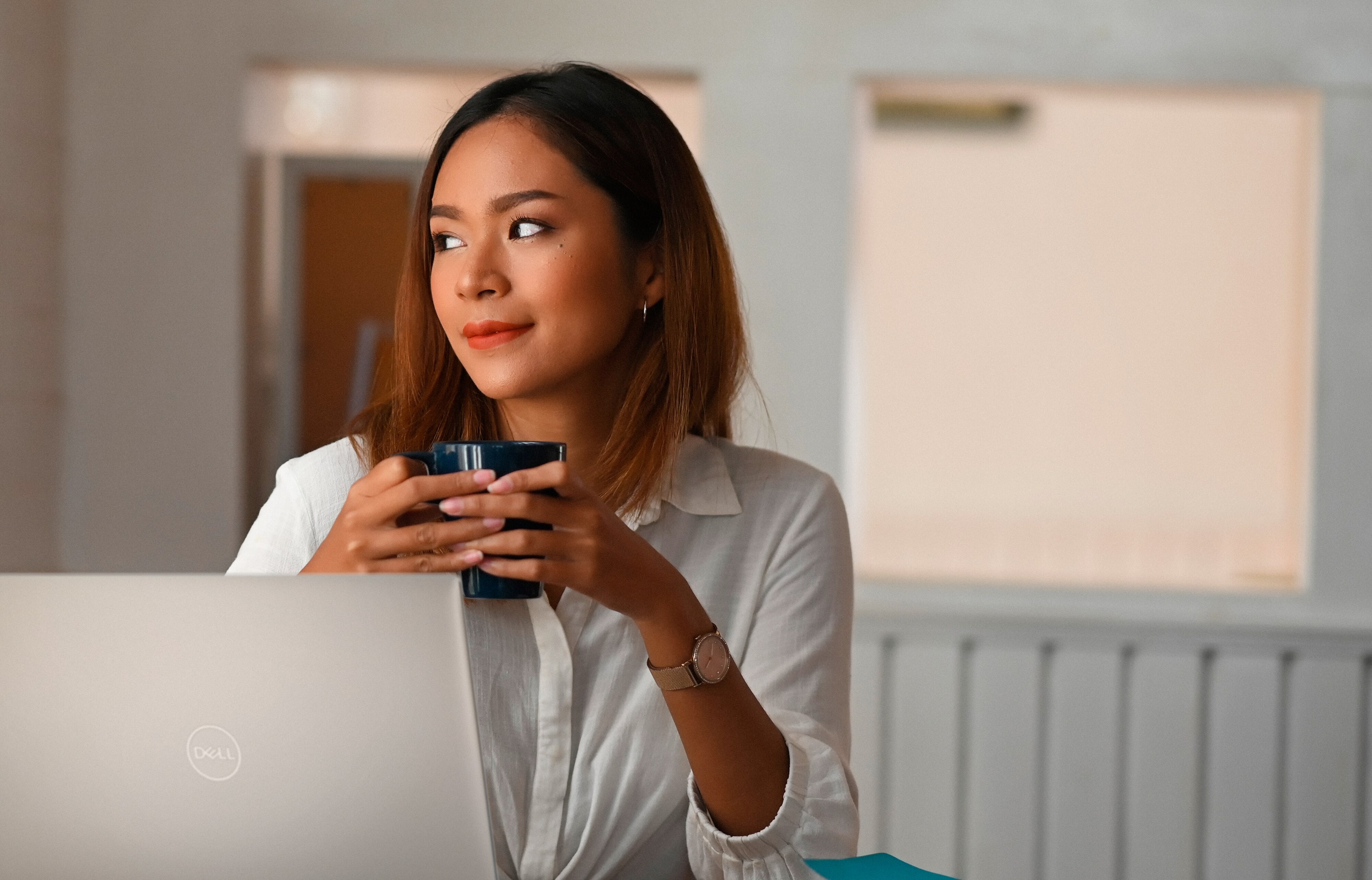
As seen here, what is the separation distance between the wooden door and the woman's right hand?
5.14ft

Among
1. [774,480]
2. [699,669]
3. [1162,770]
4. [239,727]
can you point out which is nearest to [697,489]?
[774,480]

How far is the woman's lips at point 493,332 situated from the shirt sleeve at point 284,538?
0.24m

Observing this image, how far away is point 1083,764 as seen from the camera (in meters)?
2.10

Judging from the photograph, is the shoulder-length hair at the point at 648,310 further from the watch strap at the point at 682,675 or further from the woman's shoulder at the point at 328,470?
the watch strap at the point at 682,675

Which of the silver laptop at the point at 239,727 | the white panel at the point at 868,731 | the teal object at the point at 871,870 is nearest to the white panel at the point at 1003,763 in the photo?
the white panel at the point at 868,731

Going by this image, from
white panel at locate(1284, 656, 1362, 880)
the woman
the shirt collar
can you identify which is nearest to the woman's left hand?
the woman

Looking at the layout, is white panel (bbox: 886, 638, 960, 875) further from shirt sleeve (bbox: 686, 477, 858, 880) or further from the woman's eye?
the woman's eye

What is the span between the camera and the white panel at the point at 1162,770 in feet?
6.83

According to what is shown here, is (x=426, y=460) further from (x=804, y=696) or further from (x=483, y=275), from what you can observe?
(x=804, y=696)

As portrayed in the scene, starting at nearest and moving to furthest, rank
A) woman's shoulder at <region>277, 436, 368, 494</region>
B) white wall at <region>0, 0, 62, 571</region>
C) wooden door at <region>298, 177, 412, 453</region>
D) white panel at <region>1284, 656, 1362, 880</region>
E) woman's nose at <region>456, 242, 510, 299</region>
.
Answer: woman's nose at <region>456, 242, 510, 299</region>
woman's shoulder at <region>277, 436, 368, 494</region>
white wall at <region>0, 0, 62, 571</region>
white panel at <region>1284, 656, 1362, 880</region>
wooden door at <region>298, 177, 412, 453</region>

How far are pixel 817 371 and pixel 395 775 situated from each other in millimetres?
1597

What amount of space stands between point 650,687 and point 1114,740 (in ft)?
4.55

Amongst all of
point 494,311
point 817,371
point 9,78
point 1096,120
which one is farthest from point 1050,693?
point 9,78

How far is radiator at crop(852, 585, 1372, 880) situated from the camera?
2066 mm
